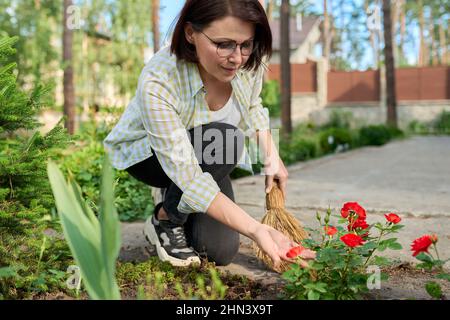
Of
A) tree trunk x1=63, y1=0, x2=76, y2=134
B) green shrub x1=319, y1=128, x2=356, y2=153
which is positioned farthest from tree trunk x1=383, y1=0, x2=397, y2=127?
tree trunk x1=63, y1=0, x2=76, y2=134

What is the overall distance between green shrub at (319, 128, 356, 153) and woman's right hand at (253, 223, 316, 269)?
7909 mm

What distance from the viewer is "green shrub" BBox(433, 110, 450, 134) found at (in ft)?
59.6

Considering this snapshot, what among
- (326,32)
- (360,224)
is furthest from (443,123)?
(360,224)

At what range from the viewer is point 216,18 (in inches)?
74.2

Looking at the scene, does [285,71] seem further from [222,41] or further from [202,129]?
[222,41]

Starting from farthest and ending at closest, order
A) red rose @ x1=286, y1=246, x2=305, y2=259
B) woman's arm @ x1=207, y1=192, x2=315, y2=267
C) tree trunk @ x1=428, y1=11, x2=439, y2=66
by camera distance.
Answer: tree trunk @ x1=428, y1=11, x2=439, y2=66 → woman's arm @ x1=207, y1=192, x2=315, y2=267 → red rose @ x1=286, y1=246, x2=305, y2=259

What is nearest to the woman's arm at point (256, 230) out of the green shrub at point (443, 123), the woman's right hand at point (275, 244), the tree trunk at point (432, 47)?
the woman's right hand at point (275, 244)

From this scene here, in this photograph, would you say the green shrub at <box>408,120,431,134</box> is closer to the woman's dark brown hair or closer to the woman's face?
the woman's dark brown hair

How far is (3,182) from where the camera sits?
1997mm

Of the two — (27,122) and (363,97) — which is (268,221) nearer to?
(27,122)

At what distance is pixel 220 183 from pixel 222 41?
0.84 m

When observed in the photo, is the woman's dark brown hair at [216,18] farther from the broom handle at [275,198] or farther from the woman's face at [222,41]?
the broom handle at [275,198]

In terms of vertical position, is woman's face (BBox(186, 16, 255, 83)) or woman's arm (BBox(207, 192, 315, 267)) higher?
woman's face (BBox(186, 16, 255, 83))

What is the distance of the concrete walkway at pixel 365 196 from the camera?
109 inches
